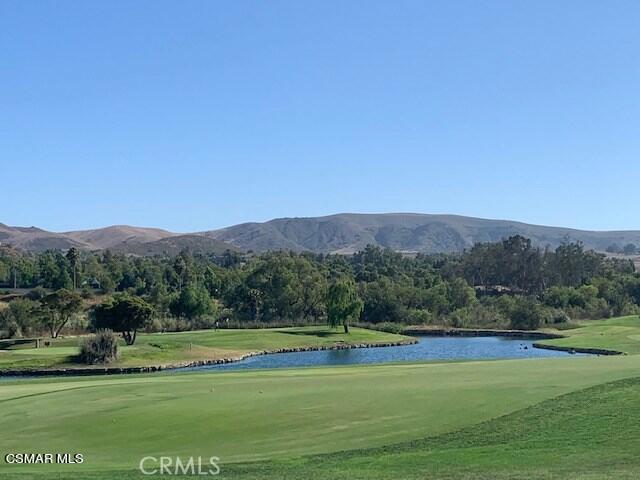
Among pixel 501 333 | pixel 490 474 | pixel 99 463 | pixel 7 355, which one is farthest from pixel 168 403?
pixel 501 333

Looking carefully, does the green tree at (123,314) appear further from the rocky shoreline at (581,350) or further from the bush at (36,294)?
the bush at (36,294)

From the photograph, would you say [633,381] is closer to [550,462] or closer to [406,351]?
[550,462]

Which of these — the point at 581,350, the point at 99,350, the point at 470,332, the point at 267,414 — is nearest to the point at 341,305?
the point at 470,332

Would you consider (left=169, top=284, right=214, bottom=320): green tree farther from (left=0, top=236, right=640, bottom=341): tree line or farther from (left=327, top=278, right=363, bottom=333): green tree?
(left=327, top=278, right=363, bottom=333): green tree

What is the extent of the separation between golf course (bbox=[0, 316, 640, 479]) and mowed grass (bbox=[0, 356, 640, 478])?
54 millimetres

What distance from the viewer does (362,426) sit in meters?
20.8

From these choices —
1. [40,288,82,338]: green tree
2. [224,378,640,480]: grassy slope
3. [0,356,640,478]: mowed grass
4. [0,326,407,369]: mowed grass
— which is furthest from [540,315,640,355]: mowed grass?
[40,288,82,338]: green tree

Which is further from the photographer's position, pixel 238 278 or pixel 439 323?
pixel 238 278

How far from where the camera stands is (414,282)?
6348 inches

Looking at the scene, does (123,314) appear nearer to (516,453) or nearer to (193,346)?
(193,346)

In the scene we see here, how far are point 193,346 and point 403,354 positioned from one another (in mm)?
21839

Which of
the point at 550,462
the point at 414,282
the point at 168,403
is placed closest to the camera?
the point at 550,462

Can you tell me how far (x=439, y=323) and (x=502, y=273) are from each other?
193 feet

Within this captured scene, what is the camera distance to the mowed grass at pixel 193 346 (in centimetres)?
6875
